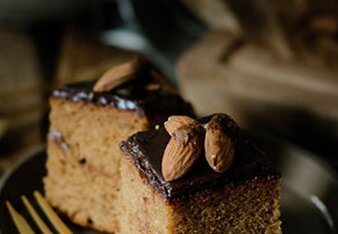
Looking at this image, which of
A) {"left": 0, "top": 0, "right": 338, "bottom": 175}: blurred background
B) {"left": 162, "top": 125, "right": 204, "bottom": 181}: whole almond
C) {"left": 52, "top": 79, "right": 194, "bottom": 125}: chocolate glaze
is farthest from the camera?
{"left": 0, "top": 0, "right": 338, "bottom": 175}: blurred background

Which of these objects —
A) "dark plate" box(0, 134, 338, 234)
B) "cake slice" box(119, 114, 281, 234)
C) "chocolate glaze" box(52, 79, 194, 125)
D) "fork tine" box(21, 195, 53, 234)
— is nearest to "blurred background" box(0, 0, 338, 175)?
"dark plate" box(0, 134, 338, 234)

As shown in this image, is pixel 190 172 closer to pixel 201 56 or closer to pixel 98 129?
pixel 98 129

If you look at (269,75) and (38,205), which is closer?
(38,205)

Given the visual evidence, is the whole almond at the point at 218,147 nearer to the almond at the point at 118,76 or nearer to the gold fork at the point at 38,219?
the almond at the point at 118,76

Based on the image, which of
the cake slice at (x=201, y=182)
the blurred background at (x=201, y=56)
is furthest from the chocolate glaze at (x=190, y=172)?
the blurred background at (x=201, y=56)

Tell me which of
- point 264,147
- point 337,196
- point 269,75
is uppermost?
point 269,75

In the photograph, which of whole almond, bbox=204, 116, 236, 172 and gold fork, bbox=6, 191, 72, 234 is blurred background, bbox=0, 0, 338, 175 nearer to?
gold fork, bbox=6, 191, 72, 234

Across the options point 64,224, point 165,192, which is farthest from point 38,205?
point 165,192

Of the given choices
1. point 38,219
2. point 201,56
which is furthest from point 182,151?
point 201,56

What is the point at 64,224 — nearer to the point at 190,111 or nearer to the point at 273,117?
the point at 190,111
